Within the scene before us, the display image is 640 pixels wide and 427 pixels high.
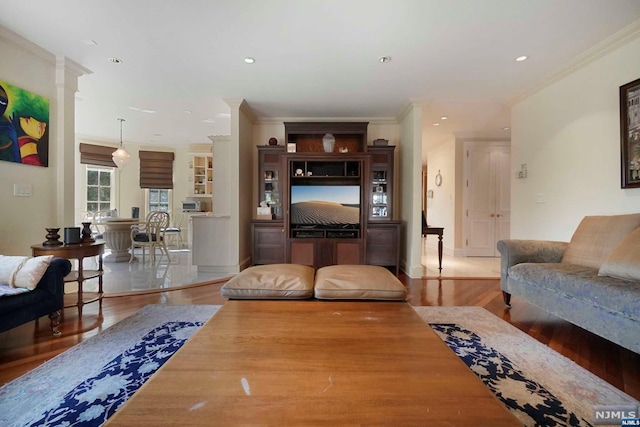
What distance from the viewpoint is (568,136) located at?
10.4 feet

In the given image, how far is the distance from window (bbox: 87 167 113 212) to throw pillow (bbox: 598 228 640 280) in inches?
341

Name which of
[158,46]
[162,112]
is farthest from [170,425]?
[162,112]

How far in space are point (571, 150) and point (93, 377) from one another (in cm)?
477

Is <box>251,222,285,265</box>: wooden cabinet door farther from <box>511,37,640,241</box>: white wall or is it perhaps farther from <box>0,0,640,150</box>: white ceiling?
<box>511,37,640,241</box>: white wall

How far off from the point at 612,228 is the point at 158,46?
456 centimetres

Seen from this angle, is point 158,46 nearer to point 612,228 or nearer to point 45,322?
point 45,322

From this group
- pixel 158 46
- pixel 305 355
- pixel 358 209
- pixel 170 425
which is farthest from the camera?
pixel 358 209

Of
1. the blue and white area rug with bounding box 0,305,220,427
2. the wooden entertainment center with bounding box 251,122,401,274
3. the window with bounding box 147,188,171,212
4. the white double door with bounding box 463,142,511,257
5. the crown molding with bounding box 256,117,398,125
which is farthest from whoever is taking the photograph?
the window with bounding box 147,188,171,212

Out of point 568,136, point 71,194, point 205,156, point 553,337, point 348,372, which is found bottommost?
point 553,337

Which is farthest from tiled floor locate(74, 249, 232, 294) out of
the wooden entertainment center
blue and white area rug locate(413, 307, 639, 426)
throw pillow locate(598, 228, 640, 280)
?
throw pillow locate(598, 228, 640, 280)

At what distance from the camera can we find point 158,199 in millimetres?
7148

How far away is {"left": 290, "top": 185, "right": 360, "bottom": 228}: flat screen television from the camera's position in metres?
4.70

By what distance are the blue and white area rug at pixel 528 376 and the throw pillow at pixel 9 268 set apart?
3.23m

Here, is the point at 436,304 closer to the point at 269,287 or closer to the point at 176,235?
the point at 269,287
